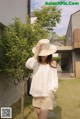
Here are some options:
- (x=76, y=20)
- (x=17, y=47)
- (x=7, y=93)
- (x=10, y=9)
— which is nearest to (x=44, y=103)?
(x=17, y=47)

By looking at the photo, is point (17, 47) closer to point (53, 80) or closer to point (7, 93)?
point (7, 93)

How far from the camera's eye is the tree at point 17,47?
792cm

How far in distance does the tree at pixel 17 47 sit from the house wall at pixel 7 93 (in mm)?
617

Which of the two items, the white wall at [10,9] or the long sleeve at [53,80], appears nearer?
the long sleeve at [53,80]

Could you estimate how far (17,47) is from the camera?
7.93m

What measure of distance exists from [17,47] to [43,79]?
9.84ft

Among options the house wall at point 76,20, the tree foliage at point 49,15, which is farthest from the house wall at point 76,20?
the tree foliage at point 49,15

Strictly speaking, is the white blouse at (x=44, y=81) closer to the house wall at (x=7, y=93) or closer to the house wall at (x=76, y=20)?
the house wall at (x=7, y=93)

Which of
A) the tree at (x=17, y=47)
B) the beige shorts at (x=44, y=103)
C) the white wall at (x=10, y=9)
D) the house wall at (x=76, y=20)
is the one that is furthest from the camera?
the house wall at (x=76, y=20)

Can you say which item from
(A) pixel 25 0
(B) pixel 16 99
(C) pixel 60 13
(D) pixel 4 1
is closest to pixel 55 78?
(D) pixel 4 1

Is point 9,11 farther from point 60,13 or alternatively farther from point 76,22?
point 76,22

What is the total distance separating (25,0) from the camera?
1323cm

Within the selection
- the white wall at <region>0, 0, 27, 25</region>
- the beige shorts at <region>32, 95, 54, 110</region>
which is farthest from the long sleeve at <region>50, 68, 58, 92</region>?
the white wall at <region>0, 0, 27, 25</region>

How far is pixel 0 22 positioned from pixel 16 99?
3288 millimetres
